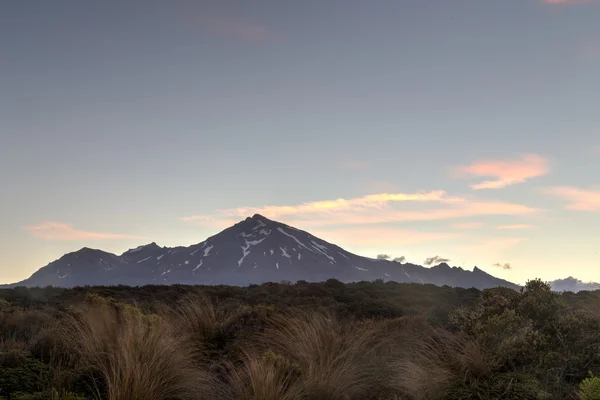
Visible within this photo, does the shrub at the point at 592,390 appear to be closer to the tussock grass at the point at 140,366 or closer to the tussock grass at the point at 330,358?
the tussock grass at the point at 330,358

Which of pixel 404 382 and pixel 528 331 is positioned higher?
pixel 528 331

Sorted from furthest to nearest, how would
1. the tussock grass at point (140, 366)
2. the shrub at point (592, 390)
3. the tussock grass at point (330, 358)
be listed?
1. the tussock grass at point (330, 358)
2. the tussock grass at point (140, 366)
3. the shrub at point (592, 390)

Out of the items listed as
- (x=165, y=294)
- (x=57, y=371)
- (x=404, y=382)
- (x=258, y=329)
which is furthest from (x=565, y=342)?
(x=165, y=294)

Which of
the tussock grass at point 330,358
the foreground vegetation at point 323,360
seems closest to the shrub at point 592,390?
the foreground vegetation at point 323,360

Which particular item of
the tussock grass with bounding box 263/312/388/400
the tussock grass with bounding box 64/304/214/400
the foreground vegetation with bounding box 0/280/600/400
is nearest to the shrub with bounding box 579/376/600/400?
the foreground vegetation with bounding box 0/280/600/400

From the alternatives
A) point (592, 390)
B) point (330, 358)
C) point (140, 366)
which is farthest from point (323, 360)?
point (592, 390)

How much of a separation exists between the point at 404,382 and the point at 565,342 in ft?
8.80

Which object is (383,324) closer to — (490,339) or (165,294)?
(490,339)

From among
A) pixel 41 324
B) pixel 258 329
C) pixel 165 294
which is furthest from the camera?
pixel 165 294

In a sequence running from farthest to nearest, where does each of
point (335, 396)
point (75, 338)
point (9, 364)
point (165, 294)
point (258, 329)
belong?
point (165, 294) < point (258, 329) < point (75, 338) < point (9, 364) < point (335, 396)

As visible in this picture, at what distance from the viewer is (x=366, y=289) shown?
31.0 m

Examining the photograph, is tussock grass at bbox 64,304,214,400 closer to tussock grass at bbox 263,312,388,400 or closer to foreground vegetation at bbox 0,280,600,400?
foreground vegetation at bbox 0,280,600,400

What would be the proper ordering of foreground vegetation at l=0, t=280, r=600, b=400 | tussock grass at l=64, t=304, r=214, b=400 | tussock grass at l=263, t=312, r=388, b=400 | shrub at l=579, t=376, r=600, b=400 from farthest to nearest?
tussock grass at l=263, t=312, r=388, b=400 → foreground vegetation at l=0, t=280, r=600, b=400 → tussock grass at l=64, t=304, r=214, b=400 → shrub at l=579, t=376, r=600, b=400

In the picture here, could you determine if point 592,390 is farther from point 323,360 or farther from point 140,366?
point 140,366
